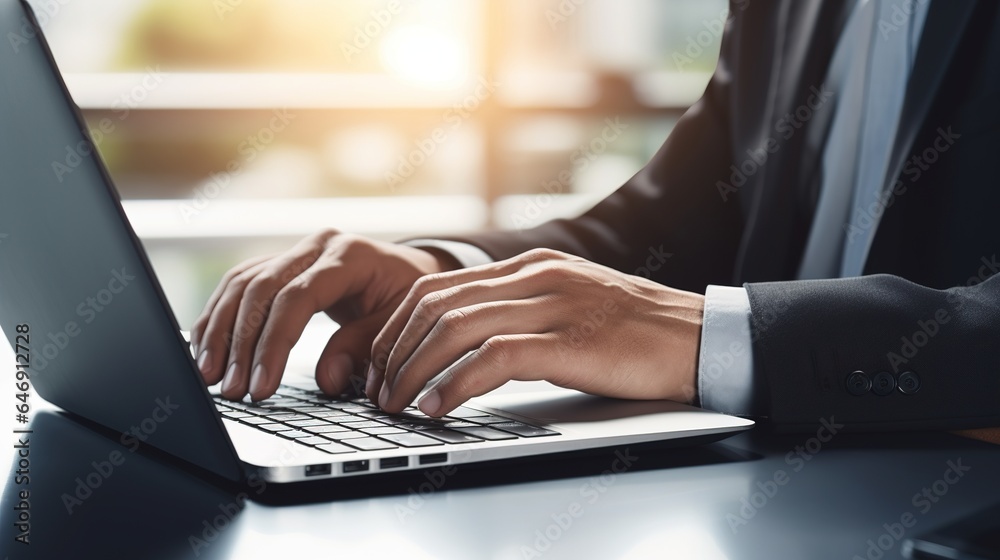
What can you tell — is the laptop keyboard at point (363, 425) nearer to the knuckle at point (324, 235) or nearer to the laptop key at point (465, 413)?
the laptop key at point (465, 413)

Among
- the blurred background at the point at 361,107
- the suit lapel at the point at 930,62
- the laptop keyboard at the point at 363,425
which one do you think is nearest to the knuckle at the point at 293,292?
the laptop keyboard at the point at 363,425

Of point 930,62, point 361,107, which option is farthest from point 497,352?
point 361,107

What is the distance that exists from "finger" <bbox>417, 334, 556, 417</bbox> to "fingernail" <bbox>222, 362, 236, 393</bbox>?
0.21 meters

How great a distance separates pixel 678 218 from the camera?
1.31m

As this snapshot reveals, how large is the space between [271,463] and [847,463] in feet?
1.09

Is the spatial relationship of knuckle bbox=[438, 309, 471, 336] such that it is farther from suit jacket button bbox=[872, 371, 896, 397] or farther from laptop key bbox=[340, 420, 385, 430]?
suit jacket button bbox=[872, 371, 896, 397]

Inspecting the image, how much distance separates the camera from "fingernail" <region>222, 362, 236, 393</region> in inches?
27.4

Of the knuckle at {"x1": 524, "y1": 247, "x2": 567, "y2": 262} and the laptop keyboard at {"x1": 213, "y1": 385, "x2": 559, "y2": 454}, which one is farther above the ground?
the knuckle at {"x1": 524, "y1": 247, "x2": 567, "y2": 262}

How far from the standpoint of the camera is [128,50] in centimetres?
261

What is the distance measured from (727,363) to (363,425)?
0.29 metres

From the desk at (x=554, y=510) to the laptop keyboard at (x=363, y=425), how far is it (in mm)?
33

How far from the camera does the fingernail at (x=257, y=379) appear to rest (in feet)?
2.24

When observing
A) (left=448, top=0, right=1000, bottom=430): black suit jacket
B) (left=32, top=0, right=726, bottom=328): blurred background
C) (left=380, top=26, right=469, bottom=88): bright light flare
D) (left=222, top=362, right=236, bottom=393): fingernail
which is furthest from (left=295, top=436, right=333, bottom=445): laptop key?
(left=380, top=26, right=469, bottom=88): bright light flare

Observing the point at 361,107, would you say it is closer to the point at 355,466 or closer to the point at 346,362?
the point at 346,362
